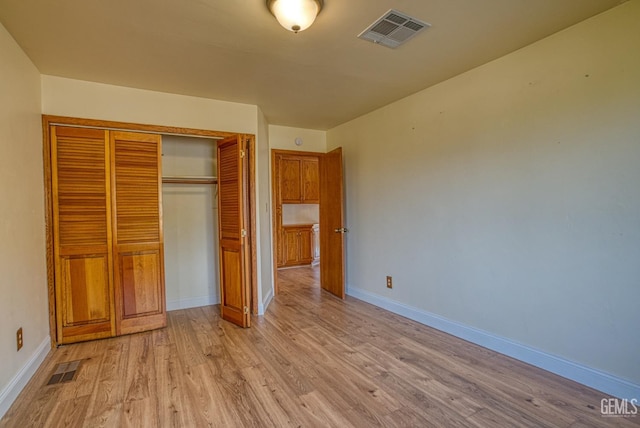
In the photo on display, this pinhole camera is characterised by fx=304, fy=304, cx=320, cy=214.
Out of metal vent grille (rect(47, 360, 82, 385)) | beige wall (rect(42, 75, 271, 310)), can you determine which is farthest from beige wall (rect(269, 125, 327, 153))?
metal vent grille (rect(47, 360, 82, 385))

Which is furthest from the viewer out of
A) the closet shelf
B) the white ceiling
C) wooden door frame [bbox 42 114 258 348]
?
the closet shelf

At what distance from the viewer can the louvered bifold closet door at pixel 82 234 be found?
2.83m

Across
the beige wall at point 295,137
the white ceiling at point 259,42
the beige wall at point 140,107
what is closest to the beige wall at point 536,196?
the white ceiling at point 259,42

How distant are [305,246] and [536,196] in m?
4.82

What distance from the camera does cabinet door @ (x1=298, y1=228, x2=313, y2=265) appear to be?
21.8 ft

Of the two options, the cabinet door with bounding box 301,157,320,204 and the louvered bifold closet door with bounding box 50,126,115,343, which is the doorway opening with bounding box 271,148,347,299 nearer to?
the cabinet door with bounding box 301,157,320,204

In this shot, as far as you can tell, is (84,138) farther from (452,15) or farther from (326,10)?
(452,15)

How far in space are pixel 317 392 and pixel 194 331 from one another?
1.70 metres

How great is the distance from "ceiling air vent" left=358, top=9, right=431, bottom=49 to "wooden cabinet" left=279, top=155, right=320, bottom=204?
3.82 metres

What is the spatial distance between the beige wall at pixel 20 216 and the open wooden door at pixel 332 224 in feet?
10.4

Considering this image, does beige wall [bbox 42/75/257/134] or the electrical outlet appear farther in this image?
beige wall [bbox 42/75/257/134]

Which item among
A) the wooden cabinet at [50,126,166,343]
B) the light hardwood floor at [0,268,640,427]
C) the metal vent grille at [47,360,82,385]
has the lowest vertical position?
the light hardwood floor at [0,268,640,427]

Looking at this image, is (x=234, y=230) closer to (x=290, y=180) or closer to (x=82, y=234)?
(x=82, y=234)

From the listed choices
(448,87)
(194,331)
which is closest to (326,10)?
(448,87)
